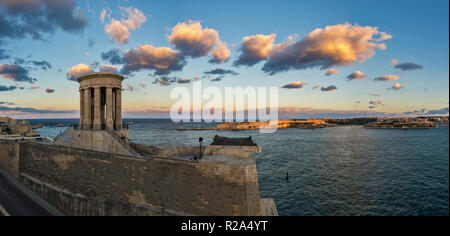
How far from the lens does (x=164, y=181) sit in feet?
49.2

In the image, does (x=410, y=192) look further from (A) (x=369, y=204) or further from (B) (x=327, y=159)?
(B) (x=327, y=159)

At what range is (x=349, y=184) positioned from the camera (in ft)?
109

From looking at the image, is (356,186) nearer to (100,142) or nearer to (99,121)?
(100,142)

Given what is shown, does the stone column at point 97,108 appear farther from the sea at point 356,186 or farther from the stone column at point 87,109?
the sea at point 356,186

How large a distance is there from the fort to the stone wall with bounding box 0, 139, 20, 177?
137 mm

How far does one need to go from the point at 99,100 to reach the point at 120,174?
1221 centimetres

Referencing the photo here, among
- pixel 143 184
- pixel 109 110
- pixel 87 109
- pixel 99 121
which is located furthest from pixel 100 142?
pixel 143 184

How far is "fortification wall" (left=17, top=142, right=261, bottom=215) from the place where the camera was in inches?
509

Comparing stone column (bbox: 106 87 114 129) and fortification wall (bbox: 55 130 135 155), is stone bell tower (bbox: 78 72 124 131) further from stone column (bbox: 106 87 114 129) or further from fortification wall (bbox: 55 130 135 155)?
fortification wall (bbox: 55 130 135 155)

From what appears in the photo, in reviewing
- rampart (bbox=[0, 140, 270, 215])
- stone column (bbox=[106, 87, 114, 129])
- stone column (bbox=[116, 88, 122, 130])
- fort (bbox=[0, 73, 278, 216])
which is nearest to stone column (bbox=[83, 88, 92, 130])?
fort (bbox=[0, 73, 278, 216])

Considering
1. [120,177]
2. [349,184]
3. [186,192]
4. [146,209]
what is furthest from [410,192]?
[120,177]

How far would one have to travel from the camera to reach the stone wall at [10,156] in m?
27.1

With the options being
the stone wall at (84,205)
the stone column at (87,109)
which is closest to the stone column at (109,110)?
the stone column at (87,109)

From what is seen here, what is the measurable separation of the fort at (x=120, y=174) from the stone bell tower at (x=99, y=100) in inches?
4.2
